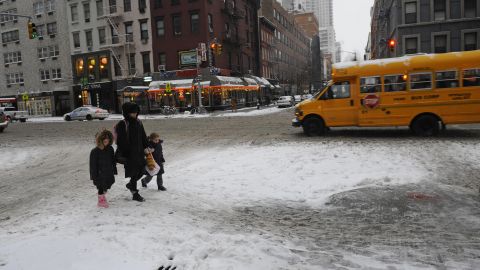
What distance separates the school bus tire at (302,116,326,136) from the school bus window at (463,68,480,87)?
5063 mm

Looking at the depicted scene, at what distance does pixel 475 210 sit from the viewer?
6.13 metres

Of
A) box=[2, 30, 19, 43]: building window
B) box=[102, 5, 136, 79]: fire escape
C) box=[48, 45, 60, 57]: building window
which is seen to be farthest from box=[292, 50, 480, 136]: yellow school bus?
box=[2, 30, 19, 43]: building window

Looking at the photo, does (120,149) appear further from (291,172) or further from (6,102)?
(6,102)

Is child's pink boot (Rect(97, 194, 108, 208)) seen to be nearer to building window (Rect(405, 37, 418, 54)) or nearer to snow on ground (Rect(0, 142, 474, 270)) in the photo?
snow on ground (Rect(0, 142, 474, 270))

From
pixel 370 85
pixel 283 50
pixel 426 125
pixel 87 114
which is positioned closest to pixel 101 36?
pixel 87 114

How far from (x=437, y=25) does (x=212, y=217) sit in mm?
38451

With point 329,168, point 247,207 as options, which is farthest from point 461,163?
point 247,207

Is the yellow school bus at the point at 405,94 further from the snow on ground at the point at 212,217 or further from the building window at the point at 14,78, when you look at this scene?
the building window at the point at 14,78

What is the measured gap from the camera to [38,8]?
54781mm

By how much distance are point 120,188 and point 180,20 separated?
3970 cm

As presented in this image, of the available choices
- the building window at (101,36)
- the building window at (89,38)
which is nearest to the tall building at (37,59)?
the building window at (89,38)

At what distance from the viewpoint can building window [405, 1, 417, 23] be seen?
124ft

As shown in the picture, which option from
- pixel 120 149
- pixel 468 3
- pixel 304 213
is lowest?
pixel 304 213

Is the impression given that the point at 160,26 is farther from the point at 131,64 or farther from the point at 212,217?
the point at 212,217
